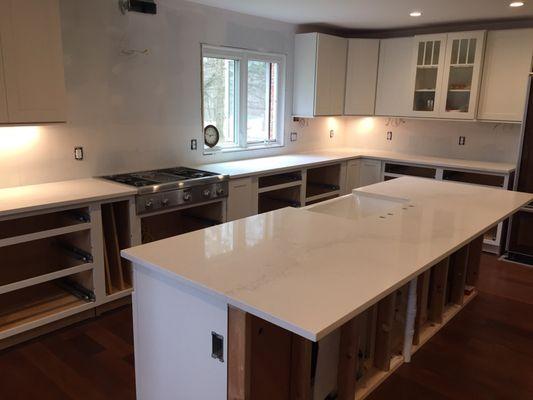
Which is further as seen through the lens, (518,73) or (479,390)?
(518,73)

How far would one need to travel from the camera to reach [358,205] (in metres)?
3.24

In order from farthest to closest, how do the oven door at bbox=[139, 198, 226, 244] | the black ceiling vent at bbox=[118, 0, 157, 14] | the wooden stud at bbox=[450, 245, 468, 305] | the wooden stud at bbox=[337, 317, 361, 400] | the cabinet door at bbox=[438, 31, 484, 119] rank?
the cabinet door at bbox=[438, 31, 484, 119] < the oven door at bbox=[139, 198, 226, 244] < the black ceiling vent at bbox=[118, 0, 157, 14] < the wooden stud at bbox=[450, 245, 468, 305] < the wooden stud at bbox=[337, 317, 361, 400]

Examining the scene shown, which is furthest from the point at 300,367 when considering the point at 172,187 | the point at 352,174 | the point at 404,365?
the point at 352,174

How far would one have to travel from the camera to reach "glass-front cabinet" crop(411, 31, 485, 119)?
468 cm

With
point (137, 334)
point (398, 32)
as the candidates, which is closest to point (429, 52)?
point (398, 32)

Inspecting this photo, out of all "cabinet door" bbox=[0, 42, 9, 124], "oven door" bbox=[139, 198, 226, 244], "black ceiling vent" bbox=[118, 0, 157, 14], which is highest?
"black ceiling vent" bbox=[118, 0, 157, 14]

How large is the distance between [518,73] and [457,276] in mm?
2407

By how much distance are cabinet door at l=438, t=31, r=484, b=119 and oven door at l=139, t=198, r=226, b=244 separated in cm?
279

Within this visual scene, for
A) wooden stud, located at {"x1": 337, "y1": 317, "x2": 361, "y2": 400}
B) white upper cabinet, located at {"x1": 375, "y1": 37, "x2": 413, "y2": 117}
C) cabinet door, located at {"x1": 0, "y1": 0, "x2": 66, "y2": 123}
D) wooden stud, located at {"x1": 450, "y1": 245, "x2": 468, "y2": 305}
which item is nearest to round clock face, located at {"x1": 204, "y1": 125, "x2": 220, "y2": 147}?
cabinet door, located at {"x1": 0, "y1": 0, "x2": 66, "y2": 123}

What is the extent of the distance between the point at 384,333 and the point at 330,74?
345 cm

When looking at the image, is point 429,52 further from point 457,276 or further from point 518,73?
point 457,276

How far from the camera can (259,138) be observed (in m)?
5.10

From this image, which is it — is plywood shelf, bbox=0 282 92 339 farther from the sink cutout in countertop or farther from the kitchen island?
the sink cutout in countertop

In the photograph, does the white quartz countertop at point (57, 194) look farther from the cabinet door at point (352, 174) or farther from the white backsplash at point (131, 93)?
the cabinet door at point (352, 174)
